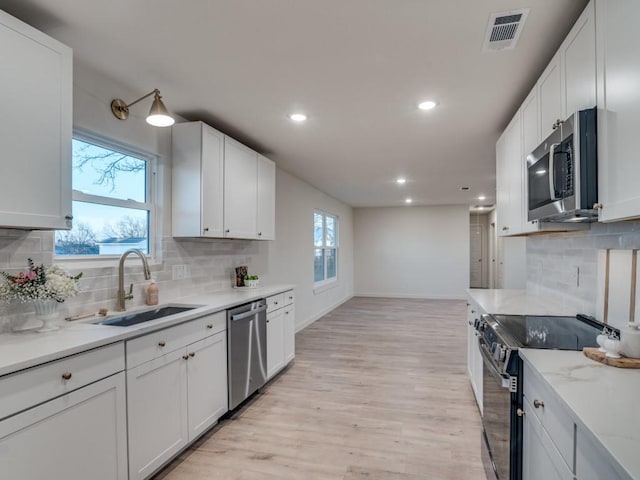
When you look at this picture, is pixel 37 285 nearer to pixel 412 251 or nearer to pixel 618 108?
pixel 618 108

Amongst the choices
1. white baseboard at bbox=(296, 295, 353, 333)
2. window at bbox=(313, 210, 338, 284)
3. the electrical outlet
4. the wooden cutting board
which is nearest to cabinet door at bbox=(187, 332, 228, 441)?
the electrical outlet

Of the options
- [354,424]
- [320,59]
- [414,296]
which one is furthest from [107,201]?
[414,296]

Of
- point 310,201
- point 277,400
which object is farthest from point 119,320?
point 310,201

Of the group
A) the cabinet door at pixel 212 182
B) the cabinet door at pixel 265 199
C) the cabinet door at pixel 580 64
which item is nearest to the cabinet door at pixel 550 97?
the cabinet door at pixel 580 64

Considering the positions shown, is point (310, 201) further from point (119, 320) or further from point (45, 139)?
point (45, 139)

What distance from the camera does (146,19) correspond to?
183 centimetres

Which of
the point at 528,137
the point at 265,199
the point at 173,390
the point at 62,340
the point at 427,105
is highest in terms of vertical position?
the point at 427,105

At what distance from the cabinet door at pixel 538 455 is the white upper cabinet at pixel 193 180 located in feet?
8.13

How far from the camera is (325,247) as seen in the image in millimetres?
7672

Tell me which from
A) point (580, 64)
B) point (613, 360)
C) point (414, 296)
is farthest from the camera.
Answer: point (414, 296)

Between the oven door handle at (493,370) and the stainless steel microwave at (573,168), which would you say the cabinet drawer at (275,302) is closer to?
the oven door handle at (493,370)

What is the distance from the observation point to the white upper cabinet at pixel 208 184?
299 cm

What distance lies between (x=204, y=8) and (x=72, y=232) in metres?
1.55

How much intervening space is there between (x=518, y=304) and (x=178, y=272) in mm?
2745
